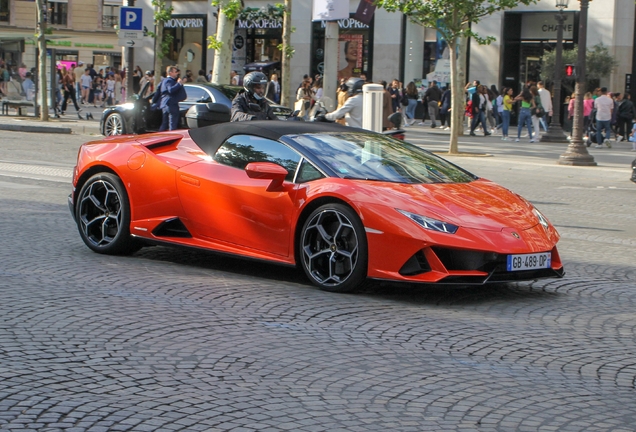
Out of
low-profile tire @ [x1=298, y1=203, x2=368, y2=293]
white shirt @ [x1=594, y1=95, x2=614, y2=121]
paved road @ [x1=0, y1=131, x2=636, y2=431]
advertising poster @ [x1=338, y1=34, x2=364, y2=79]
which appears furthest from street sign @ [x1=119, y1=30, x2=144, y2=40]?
advertising poster @ [x1=338, y1=34, x2=364, y2=79]

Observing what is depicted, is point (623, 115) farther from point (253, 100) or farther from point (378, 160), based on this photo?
point (378, 160)

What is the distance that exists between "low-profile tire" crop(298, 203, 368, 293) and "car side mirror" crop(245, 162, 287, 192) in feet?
1.31

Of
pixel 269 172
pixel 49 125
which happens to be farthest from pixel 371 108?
pixel 49 125

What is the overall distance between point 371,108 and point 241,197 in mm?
7355

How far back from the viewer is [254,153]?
7.87 metres

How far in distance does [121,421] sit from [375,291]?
138 inches

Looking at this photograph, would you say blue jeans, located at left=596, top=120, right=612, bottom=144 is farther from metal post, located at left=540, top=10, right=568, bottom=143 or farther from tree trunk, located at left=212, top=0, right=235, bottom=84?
tree trunk, located at left=212, top=0, right=235, bottom=84

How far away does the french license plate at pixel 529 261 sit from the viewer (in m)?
6.88

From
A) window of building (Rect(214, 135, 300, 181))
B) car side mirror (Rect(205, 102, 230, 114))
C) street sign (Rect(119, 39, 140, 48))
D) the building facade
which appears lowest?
window of building (Rect(214, 135, 300, 181))

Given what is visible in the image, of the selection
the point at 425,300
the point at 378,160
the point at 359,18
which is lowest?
the point at 425,300

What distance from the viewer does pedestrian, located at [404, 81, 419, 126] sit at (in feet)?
125

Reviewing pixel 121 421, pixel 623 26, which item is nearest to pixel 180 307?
pixel 121 421

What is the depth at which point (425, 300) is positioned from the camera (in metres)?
7.07

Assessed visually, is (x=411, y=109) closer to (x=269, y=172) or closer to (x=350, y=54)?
(x=350, y=54)
